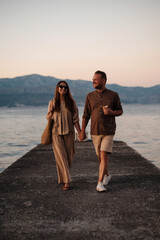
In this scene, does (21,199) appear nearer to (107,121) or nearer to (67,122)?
(67,122)

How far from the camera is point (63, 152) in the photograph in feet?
17.7

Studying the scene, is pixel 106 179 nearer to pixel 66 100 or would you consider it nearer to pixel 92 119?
pixel 92 119

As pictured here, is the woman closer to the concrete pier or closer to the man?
the man

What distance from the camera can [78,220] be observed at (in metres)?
3.88

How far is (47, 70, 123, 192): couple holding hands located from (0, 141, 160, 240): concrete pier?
447 millimetres

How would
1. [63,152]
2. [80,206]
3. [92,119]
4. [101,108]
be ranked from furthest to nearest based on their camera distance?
[63,152] → [92,119] → [101,108] → [80,206]

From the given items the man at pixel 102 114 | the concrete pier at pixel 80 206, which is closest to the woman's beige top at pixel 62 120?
the man at pixel 102 114

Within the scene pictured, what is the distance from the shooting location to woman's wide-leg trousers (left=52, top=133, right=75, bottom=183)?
535 cm

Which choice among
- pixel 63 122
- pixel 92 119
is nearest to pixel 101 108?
pixel 92 119

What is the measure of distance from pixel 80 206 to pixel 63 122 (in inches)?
62.1

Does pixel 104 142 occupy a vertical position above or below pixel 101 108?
below

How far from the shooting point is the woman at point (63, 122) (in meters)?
5.25

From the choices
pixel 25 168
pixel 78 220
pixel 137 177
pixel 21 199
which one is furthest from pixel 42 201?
pixel 25 168

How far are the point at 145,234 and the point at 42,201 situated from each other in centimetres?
193
